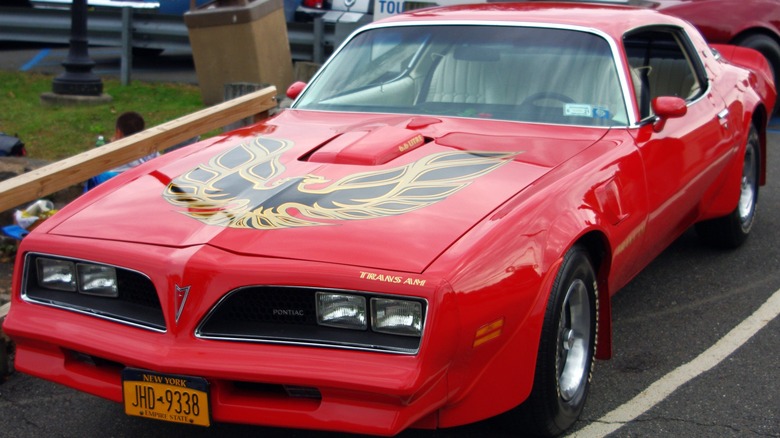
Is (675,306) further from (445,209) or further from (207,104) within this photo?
(207,104)

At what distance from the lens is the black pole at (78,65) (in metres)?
10.6

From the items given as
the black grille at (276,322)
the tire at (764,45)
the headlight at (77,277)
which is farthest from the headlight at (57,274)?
the tire at (764,45)

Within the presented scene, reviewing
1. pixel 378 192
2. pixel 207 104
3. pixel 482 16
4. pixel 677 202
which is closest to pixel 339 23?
pixel 207 104

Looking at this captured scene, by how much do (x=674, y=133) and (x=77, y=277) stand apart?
2864mm

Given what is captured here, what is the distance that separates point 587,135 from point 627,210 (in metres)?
0.46

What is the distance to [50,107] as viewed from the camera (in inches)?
418

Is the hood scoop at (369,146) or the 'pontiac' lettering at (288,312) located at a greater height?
the hood scoop at (369,146)

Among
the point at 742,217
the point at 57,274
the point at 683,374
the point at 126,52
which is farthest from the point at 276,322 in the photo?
the point at 126,52

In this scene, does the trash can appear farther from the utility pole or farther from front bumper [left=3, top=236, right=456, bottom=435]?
front bumper [left=3, top=236, right=456, bottom=435]

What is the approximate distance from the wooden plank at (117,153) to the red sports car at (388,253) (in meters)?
0.66

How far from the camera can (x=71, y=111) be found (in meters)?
10.3

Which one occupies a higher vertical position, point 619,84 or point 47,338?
point 619,84

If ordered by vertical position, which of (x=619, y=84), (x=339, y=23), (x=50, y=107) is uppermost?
(x=619, y=84)

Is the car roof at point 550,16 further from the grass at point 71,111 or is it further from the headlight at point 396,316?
the grass at point 71,111
